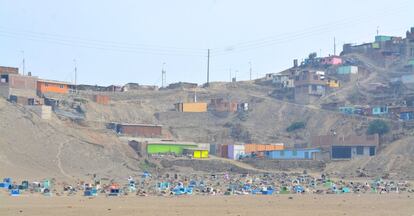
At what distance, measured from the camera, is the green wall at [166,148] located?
63.4 metres

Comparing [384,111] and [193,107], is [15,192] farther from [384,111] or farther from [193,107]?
[193,107]

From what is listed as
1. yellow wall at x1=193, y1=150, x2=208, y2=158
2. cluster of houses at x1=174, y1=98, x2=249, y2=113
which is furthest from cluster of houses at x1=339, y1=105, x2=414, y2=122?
yellow wall at x1=193, y1=150, x2=208, y2=158

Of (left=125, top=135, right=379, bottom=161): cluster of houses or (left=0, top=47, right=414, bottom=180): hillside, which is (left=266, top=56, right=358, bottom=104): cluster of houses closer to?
(left=0, top=47, right=414, bottom=180): hillside

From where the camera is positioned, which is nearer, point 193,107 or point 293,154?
point 293,154

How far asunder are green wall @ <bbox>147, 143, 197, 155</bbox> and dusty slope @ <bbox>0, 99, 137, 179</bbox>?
2807mm

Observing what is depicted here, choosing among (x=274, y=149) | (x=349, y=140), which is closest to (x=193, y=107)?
(x=274, y=149)

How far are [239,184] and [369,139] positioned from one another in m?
15.0

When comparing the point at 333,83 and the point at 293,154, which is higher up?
the point at 333,83

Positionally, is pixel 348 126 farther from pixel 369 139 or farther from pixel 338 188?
pixel 338 188

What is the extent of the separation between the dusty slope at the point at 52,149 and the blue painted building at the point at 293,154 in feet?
33.7

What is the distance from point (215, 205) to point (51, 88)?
40.0m

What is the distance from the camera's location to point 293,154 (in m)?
62.8

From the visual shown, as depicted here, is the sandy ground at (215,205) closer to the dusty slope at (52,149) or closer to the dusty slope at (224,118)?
the dusty slope at (52,149)

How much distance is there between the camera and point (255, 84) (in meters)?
91.4
